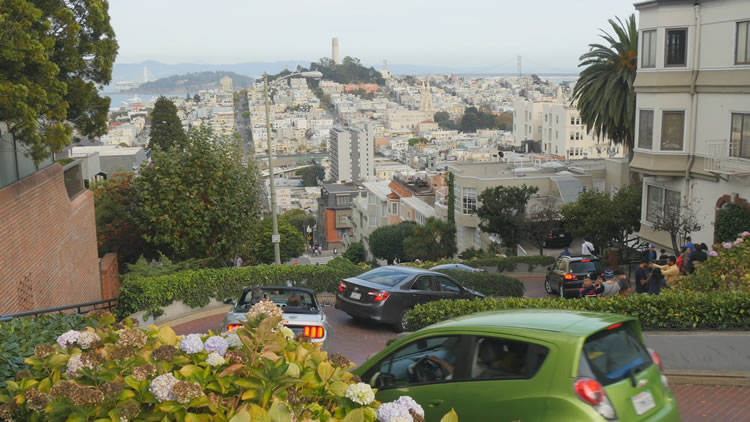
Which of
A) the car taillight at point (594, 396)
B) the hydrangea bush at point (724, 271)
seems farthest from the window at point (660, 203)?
the car taillight at point (594, 396)

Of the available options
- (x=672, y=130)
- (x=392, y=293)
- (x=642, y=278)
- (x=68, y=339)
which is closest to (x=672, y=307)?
(x=392, y=293)

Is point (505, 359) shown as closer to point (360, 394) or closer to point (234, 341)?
point (360, 394)

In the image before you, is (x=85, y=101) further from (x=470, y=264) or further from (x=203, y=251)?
(x=470, y=264)

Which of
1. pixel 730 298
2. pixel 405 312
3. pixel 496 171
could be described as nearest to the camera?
pixel 730 298

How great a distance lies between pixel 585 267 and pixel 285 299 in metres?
11.2

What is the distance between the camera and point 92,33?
15836 mm

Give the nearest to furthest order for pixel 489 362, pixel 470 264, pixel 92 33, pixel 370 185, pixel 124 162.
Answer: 1. pixel 489 362
2. pixel 92 33
3. pixel 470 264
4. pixel 124 162
5. pixel 370 185

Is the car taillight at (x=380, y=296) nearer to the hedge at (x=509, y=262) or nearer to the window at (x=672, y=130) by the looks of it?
the hedge at (x=509, y=262)

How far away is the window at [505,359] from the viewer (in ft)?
18.8

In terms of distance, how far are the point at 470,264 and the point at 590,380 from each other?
21312 millimetres

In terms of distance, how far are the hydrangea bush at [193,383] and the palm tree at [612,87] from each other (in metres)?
31.4

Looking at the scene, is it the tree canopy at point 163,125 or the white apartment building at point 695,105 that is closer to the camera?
the white apartment building at point 695,105

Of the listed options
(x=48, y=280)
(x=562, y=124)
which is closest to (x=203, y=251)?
(x=48, y=280)

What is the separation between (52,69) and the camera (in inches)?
501
